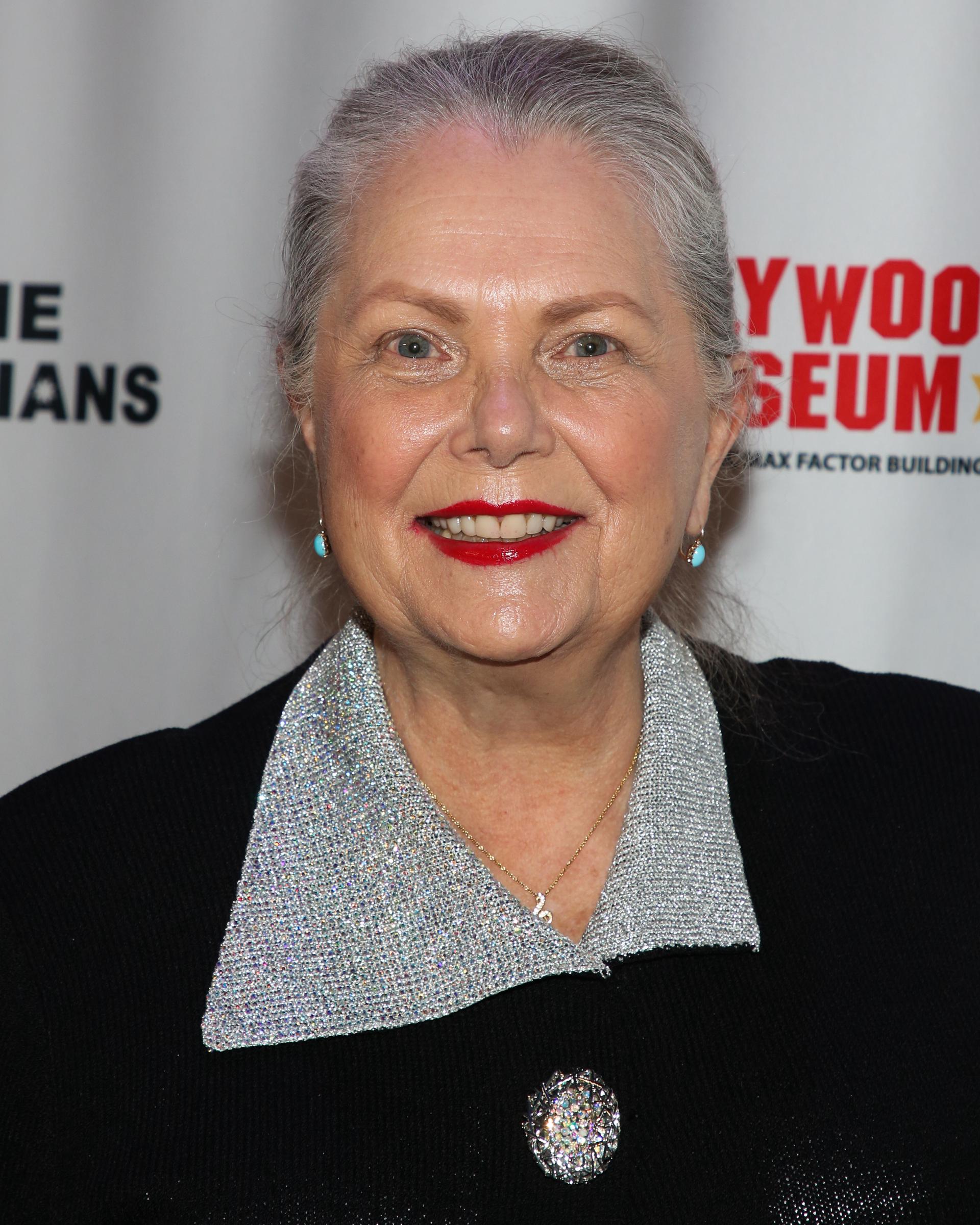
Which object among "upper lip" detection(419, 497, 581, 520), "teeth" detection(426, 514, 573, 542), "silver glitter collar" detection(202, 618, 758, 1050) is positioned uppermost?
"upper lip" detection(419, 497, 581, 520)

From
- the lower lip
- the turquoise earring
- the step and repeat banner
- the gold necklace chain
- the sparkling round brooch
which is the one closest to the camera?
the sparkling round brooch

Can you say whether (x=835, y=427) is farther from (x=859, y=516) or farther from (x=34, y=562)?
(x=34, y=562)

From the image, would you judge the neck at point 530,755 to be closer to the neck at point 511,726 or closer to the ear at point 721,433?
the neck at point 511,726

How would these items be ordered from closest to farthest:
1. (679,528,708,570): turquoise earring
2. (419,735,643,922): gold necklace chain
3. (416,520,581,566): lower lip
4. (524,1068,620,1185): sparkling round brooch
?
(524,1068,620,1185): sparkling round brooch
(416,520,581,566): lower lip
(419,735,643,922): gold necklace chain
(679,528,708,570): turquoise earring

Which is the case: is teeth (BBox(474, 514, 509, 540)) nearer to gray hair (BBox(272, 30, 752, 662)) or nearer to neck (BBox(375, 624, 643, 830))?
neck (BBox(375, 624, 643, 830))

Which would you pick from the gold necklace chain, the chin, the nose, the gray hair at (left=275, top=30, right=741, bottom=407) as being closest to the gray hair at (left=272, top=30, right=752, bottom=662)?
the gray hair at (left=275, top=30, right=741, bottom=407)

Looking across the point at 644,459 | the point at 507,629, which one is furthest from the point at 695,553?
the point at 507,629

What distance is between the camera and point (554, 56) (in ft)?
5.16

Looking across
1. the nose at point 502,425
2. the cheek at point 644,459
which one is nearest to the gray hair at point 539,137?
the cheek at point 644,459

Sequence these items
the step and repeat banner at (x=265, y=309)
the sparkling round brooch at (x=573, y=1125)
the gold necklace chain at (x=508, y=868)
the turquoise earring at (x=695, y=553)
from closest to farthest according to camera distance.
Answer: the sparkling round brooch at (x=573, y=1125) → the gold necklace chain at (x=508, y=868) → the turquoise earring at (x=695, y=553) → the step and repeat banner at (x=265, y=309)

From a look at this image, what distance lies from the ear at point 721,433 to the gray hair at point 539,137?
0.03m

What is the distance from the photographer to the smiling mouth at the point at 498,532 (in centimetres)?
144

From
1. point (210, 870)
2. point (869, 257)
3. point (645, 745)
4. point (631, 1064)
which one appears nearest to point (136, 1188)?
point (210, 870)

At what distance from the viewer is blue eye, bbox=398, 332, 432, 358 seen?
1479 millimetres
